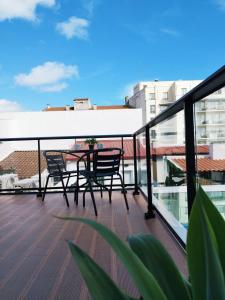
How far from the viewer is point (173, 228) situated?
271cm

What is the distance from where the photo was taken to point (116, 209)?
388cm

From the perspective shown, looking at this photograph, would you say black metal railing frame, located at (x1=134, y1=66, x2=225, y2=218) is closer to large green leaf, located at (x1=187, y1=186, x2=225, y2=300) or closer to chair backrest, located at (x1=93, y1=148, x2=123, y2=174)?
large green leaf, located at (x1=187, y1=186, x2=225, y2=300)

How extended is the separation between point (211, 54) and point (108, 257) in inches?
1502

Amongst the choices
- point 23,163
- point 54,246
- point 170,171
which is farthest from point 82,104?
point 54,246

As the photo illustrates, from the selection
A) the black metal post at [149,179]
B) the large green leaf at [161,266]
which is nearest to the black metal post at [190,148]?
the large green leaf at [161,266]

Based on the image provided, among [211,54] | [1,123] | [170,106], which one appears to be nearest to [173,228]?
[170,106]

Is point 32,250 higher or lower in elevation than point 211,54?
lower

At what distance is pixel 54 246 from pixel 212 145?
4.65 feet

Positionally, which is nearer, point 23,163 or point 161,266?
point 161,266

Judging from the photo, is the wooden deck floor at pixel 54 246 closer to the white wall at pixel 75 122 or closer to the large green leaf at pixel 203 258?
the large green leaf at pixel 203 258

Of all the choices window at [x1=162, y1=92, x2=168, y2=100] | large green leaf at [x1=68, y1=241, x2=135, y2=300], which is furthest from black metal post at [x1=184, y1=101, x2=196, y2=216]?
window at [x1=162, y1=92, x2=168, y2=100]

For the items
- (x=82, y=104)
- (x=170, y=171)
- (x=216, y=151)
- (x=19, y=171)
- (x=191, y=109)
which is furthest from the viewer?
(x=82, y=104)

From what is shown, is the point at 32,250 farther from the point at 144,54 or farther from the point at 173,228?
the point at 144,54

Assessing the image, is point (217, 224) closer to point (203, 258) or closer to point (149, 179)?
point (203, 258)
